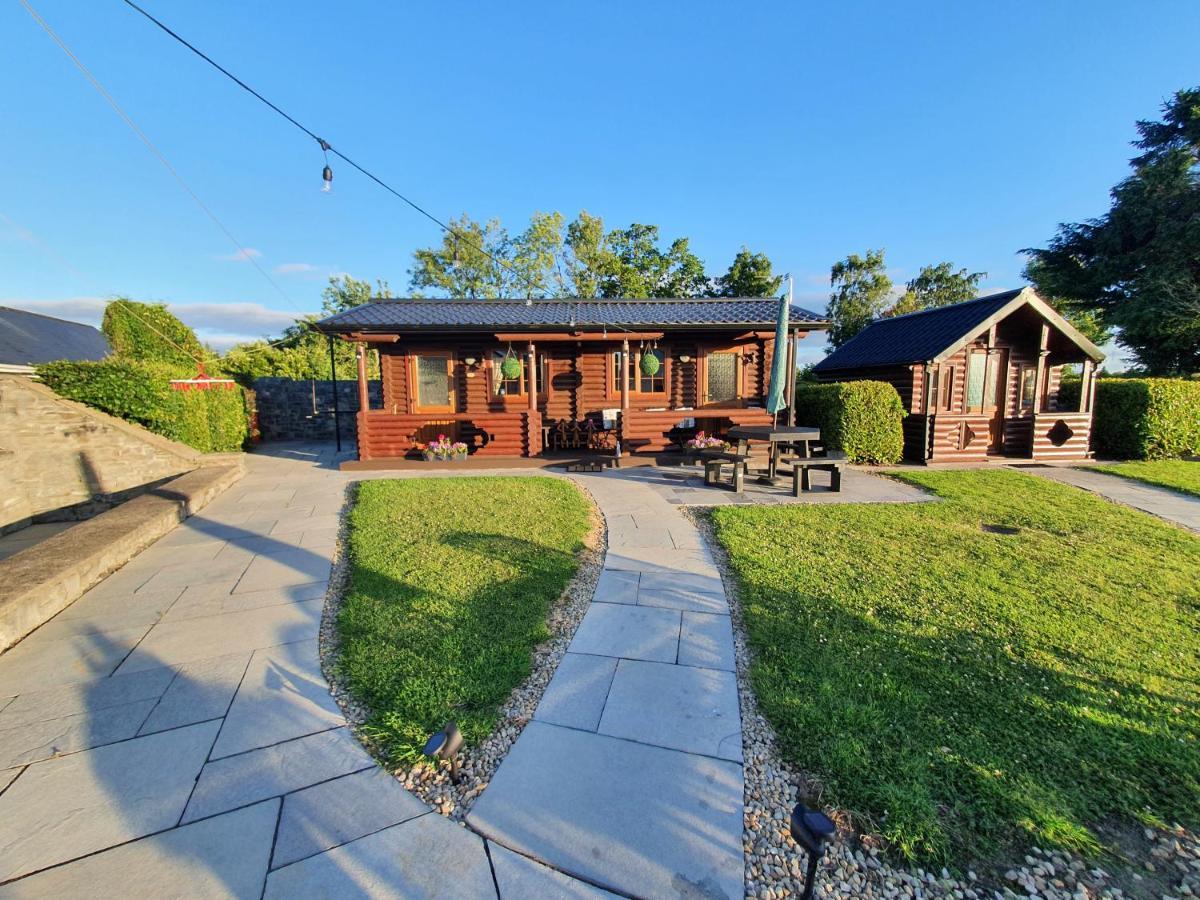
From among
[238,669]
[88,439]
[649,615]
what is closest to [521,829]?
[649,615]

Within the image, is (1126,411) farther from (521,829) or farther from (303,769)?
(303,769)

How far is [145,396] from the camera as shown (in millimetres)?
9672

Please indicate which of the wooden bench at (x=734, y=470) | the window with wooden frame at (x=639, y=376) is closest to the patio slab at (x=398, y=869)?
the wooden bench at (x=734, y=470)

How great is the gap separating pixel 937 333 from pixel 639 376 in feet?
24.1

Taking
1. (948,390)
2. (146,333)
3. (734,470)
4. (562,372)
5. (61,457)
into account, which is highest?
(146,333)

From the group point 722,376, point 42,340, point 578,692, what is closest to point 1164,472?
point 722,376

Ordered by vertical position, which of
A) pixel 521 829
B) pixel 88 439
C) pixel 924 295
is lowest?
pixel 521 829

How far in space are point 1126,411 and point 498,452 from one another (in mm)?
14446

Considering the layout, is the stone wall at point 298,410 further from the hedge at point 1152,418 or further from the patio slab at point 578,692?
the hedge at point 1152,418

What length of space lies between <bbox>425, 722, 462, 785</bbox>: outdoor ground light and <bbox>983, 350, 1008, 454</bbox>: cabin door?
14.3 metres

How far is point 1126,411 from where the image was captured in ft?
35.6

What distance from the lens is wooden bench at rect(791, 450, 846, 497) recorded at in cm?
746

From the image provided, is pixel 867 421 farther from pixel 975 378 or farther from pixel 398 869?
→ pixel 398 869

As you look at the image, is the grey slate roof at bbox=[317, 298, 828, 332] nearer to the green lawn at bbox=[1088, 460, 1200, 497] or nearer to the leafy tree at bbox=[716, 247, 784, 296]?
the green lawn at bbox=[1088, 460, 1200, 497]
